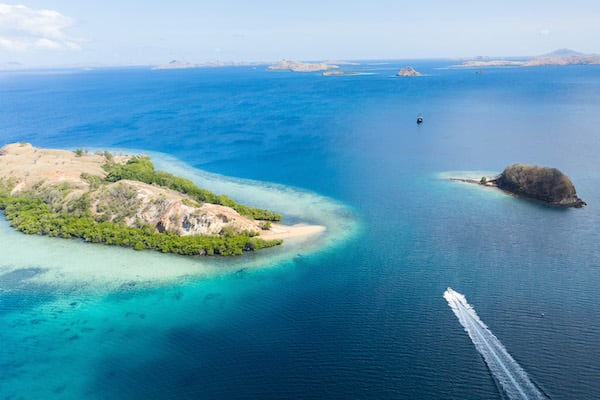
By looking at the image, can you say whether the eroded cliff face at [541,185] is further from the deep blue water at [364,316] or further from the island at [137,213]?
the island at [137,213]

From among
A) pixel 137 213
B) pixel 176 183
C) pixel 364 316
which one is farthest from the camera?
pixel 176 183

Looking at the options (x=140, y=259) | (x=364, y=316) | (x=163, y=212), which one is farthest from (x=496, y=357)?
(x=163, y=212)

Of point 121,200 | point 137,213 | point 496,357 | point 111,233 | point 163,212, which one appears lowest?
point 496,357

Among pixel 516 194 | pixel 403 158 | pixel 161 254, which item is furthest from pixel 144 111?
pixel 516 194

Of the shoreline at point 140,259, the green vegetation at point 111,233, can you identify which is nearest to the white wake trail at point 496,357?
the shoreline at point 140,259

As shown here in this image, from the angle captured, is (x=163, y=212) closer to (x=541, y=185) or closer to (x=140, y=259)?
(x=140, y=259)

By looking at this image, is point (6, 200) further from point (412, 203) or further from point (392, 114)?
point (392, 114)
